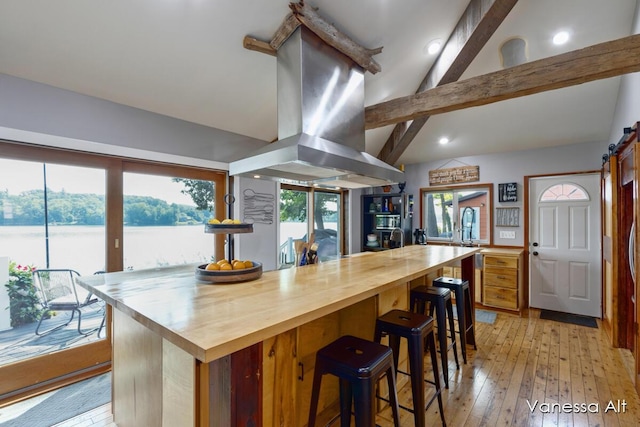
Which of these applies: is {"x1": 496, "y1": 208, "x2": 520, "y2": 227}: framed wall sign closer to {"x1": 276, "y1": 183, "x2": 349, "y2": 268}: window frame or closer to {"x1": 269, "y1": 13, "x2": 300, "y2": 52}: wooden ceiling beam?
{"x1": 276, "y1": 183, "x2": 349, "y2": 268}: window frame

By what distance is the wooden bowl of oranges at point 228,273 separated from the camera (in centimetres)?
164

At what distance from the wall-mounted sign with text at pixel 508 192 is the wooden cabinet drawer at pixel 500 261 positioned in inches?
36.8

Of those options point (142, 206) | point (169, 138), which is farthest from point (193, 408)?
point (169, 138)

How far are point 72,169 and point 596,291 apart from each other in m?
6.21

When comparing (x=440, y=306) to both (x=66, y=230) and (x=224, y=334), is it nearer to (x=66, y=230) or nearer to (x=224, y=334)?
(x=224, y=334)

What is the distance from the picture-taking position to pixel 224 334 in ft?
2.93

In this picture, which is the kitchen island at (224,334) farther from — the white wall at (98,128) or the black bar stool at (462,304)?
the white wall at (98,128)

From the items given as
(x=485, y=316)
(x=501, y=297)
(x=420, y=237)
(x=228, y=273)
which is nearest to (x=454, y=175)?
(x=420, y=237)

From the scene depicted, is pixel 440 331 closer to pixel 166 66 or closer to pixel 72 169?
pixel 166 66

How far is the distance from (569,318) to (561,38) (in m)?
3.44

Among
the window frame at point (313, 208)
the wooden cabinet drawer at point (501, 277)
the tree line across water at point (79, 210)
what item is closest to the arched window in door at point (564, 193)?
the wooden cabinet drawer at point (501, 277)

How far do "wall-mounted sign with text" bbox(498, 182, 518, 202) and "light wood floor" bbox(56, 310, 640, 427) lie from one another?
1911mm

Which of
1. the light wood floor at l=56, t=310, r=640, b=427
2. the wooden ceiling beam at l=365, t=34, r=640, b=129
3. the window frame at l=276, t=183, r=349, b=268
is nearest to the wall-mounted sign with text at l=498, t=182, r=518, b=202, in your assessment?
the light wood floor at l=56, t=310, r=640, b=427

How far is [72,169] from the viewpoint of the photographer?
254 cm
